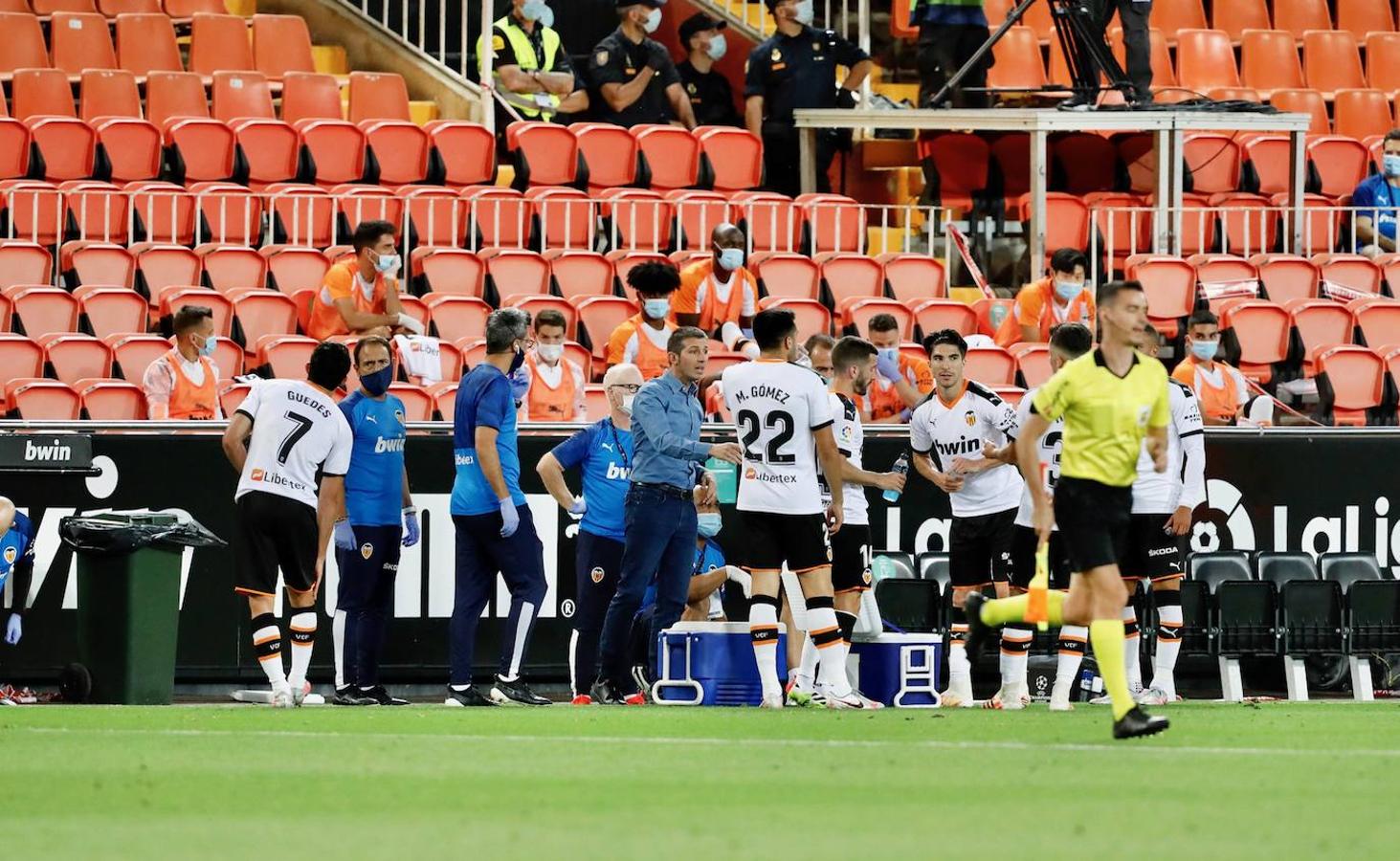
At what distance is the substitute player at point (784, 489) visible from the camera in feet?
38.2

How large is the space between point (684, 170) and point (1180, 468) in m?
7.88

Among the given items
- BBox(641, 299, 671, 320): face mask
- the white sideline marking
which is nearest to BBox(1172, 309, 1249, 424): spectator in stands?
BBox(641, 299, 671, 320): face mask

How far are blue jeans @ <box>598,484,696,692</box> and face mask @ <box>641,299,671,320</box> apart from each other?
124 inches

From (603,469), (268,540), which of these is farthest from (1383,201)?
(268,540)

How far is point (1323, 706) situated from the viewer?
12.1 metres

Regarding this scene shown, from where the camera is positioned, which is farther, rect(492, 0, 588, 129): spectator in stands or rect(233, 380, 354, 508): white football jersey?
rect(492, 0, 588, 129): spectator in stands

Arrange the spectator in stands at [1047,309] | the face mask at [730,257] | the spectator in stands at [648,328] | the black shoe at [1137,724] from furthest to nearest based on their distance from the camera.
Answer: the spectator in stands at [1047,309], the face mask at [730,257], the spectator in stands at [648,328], the black shoe at [1137,724]

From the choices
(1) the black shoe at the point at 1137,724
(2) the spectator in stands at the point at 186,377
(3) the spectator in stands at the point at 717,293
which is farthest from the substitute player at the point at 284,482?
(1) the black shoe at the point at 1137,724

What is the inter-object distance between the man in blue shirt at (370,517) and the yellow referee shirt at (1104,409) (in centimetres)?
454

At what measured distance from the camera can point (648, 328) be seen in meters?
15.7

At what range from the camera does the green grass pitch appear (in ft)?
21.1

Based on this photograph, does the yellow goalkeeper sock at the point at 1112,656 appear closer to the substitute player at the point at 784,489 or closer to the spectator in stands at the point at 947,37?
the substitute player at the point at 784,489

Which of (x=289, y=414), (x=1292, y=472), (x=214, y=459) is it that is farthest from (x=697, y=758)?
(x=1292, y=472)

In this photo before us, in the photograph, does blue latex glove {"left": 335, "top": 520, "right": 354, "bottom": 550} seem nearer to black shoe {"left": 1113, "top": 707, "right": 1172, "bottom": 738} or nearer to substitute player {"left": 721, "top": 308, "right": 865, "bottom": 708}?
substitute player {"left": 721, "top": 308, "right": 865, "bottom": 708}
